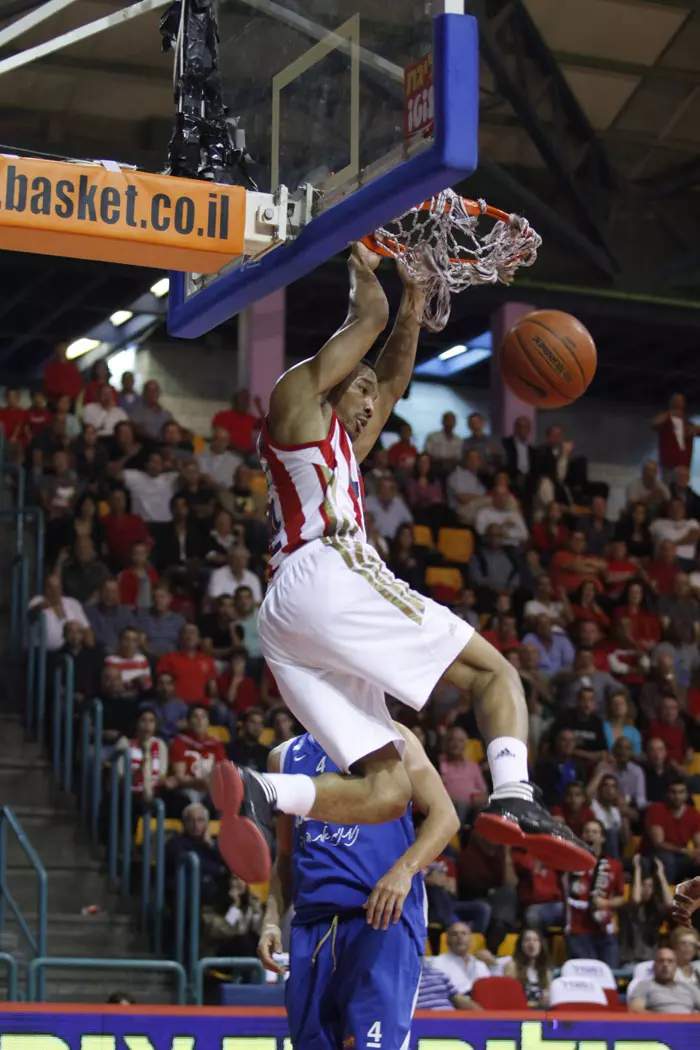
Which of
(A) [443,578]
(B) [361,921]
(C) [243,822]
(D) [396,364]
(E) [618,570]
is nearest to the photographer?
(C) [243,822]

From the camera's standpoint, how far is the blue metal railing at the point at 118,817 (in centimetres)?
1026

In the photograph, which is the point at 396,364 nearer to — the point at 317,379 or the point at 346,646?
the point at 317,379

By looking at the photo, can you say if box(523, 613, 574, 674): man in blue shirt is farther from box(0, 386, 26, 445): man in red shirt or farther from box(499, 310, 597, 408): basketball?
box(499, 310, 597, 408): basketball

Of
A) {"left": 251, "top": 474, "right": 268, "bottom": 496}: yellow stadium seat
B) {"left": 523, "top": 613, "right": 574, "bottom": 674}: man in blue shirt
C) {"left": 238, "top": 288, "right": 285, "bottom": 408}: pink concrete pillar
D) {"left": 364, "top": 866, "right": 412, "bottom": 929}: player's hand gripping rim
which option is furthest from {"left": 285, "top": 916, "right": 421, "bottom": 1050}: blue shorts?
{"left": 238, "top": 288, "right": 285, "bottom": 408}: pink concrete pillar

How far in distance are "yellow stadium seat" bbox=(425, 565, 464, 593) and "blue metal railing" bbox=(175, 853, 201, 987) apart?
4.27 m

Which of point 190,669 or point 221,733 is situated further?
point 190,669

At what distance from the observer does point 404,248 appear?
17.7 feet

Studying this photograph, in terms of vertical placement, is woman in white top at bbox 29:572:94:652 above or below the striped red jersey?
below

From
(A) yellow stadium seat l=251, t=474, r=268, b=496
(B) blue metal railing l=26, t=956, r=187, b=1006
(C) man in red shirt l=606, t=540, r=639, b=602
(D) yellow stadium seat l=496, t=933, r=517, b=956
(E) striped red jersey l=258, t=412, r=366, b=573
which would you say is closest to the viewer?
(E) striped red jersey l=258, t=412, r=366, b=573

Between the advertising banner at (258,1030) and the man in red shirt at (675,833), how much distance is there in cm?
344

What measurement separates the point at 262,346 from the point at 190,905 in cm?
710

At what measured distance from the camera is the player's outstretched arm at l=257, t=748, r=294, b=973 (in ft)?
18.2

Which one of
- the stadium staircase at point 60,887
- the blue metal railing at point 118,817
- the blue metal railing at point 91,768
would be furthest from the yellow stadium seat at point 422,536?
the blue metal railing at point 118,817

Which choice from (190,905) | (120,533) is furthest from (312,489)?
(120,533)
